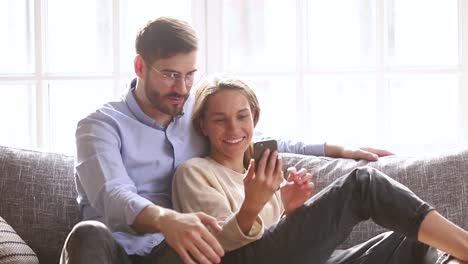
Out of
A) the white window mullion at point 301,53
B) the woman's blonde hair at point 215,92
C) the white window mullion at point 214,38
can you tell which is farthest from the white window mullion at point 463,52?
the woman's blonde hair at point 215,92

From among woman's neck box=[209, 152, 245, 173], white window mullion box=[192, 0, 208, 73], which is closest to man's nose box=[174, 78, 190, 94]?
woman's neck box=[209, 152, 245, 173]

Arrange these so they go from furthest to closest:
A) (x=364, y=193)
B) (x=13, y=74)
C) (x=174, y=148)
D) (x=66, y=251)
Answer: (x=13, y=74)
(x=174, y=148)
(x=364, y=193)
(x=66, y=251)

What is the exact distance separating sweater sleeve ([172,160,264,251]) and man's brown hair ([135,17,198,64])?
0.32 m

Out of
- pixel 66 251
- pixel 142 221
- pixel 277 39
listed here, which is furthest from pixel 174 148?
pixel 277 39

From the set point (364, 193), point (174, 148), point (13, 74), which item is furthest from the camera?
point (13, 74)

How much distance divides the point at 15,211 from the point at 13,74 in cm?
81

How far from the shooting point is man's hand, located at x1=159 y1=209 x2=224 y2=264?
6.06 ft

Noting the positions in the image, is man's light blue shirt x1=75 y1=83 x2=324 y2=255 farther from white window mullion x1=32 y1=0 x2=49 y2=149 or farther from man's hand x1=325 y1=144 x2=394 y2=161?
white window mullion x1=32 y1=0 x2=49 y2=149

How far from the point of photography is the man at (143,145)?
6.94 ft

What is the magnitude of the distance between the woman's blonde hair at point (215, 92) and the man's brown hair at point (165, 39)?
129mm

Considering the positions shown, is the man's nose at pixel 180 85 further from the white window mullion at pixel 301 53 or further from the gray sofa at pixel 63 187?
the white window mullion at pixel 301 53

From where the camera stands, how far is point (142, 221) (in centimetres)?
202

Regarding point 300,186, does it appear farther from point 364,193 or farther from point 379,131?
point 379,131

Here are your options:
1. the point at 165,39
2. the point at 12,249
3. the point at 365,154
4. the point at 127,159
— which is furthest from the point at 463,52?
the point at 12,249
